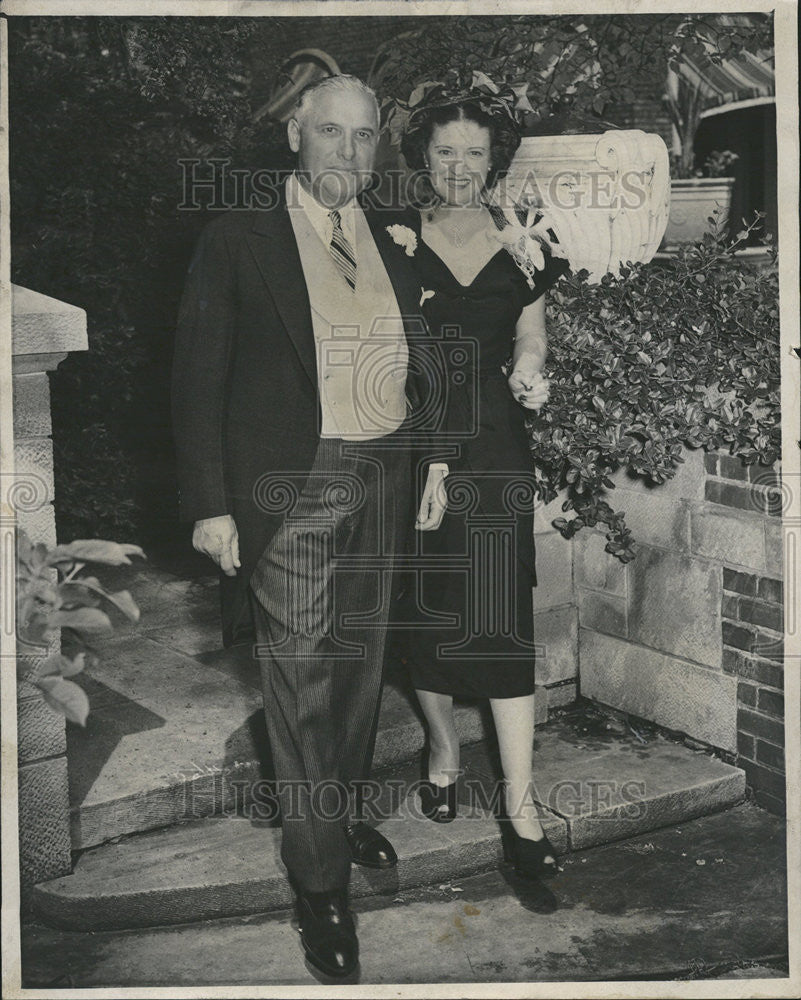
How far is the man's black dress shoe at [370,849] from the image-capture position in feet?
12.5

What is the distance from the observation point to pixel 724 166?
11938mm

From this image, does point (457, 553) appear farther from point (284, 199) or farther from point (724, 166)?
point (724, 166)

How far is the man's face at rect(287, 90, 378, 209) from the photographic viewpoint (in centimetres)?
325

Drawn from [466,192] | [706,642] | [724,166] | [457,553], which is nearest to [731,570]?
[706,642]

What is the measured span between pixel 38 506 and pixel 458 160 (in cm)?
152

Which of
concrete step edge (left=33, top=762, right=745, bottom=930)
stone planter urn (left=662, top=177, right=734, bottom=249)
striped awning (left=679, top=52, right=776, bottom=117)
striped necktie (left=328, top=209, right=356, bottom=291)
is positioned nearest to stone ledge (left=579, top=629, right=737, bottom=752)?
concrete step edge (left=33, top=762, right=745, bottom=930)

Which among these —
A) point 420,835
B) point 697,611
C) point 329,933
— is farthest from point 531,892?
point 697,611

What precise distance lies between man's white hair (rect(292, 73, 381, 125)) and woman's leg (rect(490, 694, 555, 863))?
5.73 ft

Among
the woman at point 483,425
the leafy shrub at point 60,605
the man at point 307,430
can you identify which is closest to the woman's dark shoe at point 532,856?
the woman at point 483,425

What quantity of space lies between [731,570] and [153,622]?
2.39 metres

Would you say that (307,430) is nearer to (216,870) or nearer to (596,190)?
(216,870)

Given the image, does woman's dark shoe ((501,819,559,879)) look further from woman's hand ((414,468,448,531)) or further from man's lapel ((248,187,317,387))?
man's lapel ((248,187,317,387))

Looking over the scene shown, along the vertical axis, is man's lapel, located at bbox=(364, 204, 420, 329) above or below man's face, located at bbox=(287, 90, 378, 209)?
below

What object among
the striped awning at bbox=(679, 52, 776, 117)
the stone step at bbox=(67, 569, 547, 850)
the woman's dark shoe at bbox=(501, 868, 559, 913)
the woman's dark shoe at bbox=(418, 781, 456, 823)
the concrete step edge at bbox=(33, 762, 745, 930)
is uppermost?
the striped awning at bbox=(679, 52, 776, 117)
